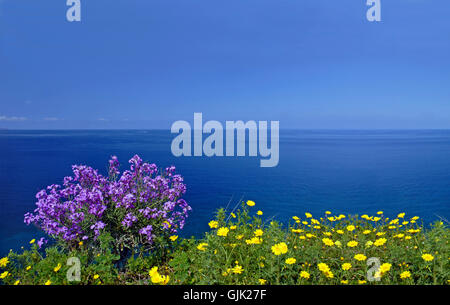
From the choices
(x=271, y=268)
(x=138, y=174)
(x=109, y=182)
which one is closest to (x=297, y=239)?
(x=271, y=268)

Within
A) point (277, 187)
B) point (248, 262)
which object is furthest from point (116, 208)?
point (277, 187)

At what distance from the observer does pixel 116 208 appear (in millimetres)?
3998

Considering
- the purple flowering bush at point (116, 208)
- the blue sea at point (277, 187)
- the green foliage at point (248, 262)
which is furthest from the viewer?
the blue sea at point (277, 187)

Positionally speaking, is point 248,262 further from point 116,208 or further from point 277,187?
point 277,187

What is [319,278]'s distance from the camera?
312 centimetres

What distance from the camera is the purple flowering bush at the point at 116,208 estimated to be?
12.7 ft

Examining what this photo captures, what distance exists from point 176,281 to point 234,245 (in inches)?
29.5

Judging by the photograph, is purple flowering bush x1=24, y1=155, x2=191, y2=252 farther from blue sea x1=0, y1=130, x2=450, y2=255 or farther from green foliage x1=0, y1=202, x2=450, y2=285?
blue sea x1=0, y1=130, x2=450, y2=255

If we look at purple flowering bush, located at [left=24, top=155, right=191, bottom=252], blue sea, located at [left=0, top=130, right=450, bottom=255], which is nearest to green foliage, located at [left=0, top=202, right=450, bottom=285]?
purple flowering bush, located at [left=24, top=155, right=191, bottom=252]

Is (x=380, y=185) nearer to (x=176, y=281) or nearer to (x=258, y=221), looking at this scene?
(x=258, y=221)

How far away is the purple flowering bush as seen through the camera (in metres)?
3.87

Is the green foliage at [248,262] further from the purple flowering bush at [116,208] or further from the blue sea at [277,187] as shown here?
the blue sea at [277,187]

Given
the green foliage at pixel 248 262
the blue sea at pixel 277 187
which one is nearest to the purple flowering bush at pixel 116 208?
the green foliage at pixel 248 262
